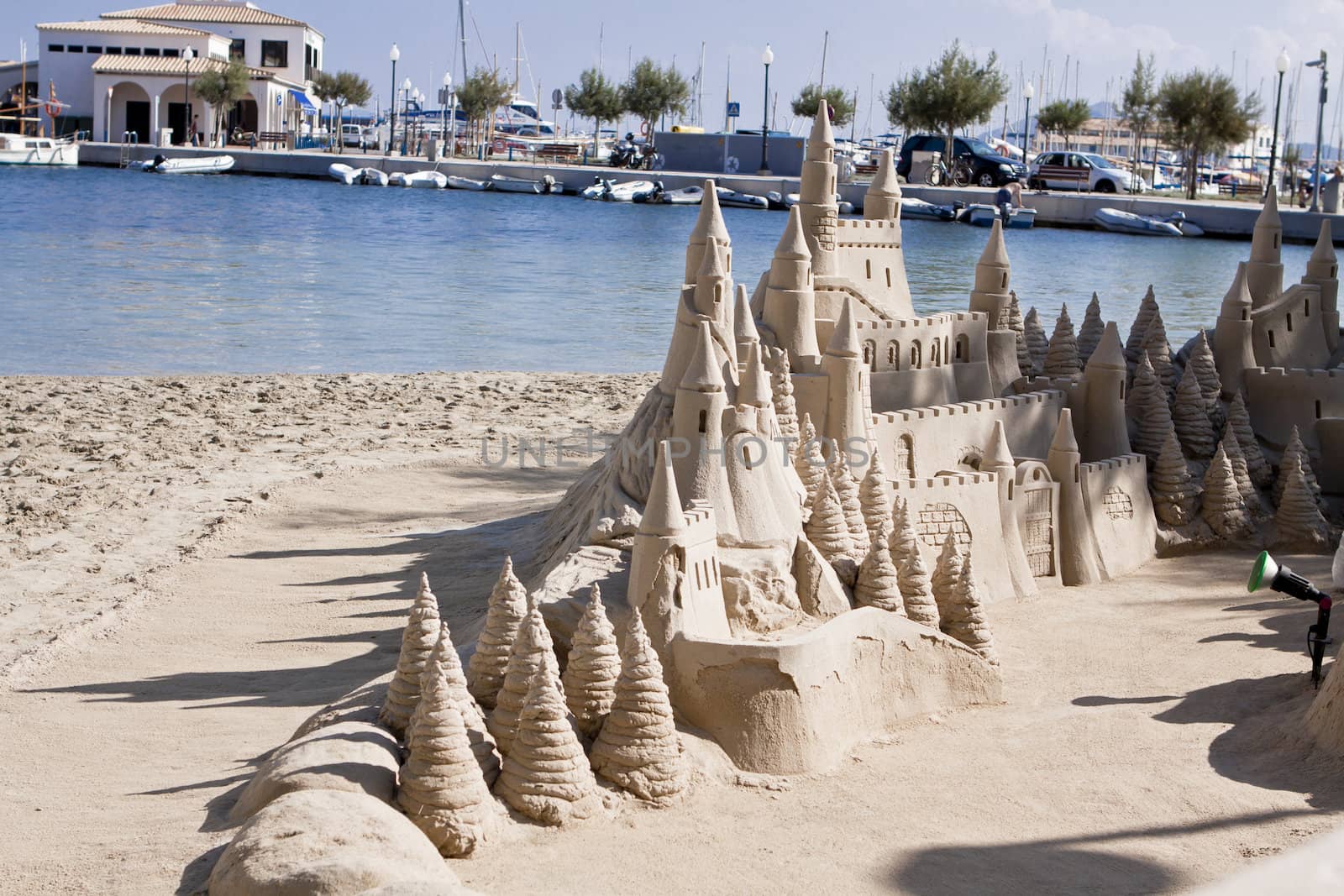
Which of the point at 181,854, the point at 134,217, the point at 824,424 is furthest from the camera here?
the point at 134,217

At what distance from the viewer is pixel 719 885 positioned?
8328mm

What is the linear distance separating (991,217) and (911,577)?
48.6 m

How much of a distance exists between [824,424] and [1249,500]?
6873 mm

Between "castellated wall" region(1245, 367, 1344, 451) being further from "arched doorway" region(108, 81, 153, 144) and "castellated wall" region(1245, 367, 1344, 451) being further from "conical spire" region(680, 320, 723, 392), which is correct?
"arched doorway" region(108, 81, 153, 144)

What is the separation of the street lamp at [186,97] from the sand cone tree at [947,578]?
217ft

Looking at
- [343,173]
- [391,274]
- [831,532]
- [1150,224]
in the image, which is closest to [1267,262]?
[831,532]

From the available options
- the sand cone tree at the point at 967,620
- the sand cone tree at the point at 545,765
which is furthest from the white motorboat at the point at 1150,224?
the sand cone tree at the point at 545,765

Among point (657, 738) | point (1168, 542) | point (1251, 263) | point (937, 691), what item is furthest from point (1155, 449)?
point (657, 738)

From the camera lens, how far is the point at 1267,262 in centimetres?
2189

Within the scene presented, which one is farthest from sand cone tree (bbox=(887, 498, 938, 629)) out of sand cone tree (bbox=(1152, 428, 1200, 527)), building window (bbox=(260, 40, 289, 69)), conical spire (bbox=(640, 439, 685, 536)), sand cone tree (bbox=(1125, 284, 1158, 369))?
building window (bbox=(260, 40, 289, 69))

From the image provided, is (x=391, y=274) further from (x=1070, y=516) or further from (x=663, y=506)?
(x=663, y=506)

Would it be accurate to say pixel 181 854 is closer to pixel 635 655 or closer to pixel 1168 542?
pixel 635 655

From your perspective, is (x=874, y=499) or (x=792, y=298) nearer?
(x=874, y=499)

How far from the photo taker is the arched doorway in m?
73.9
